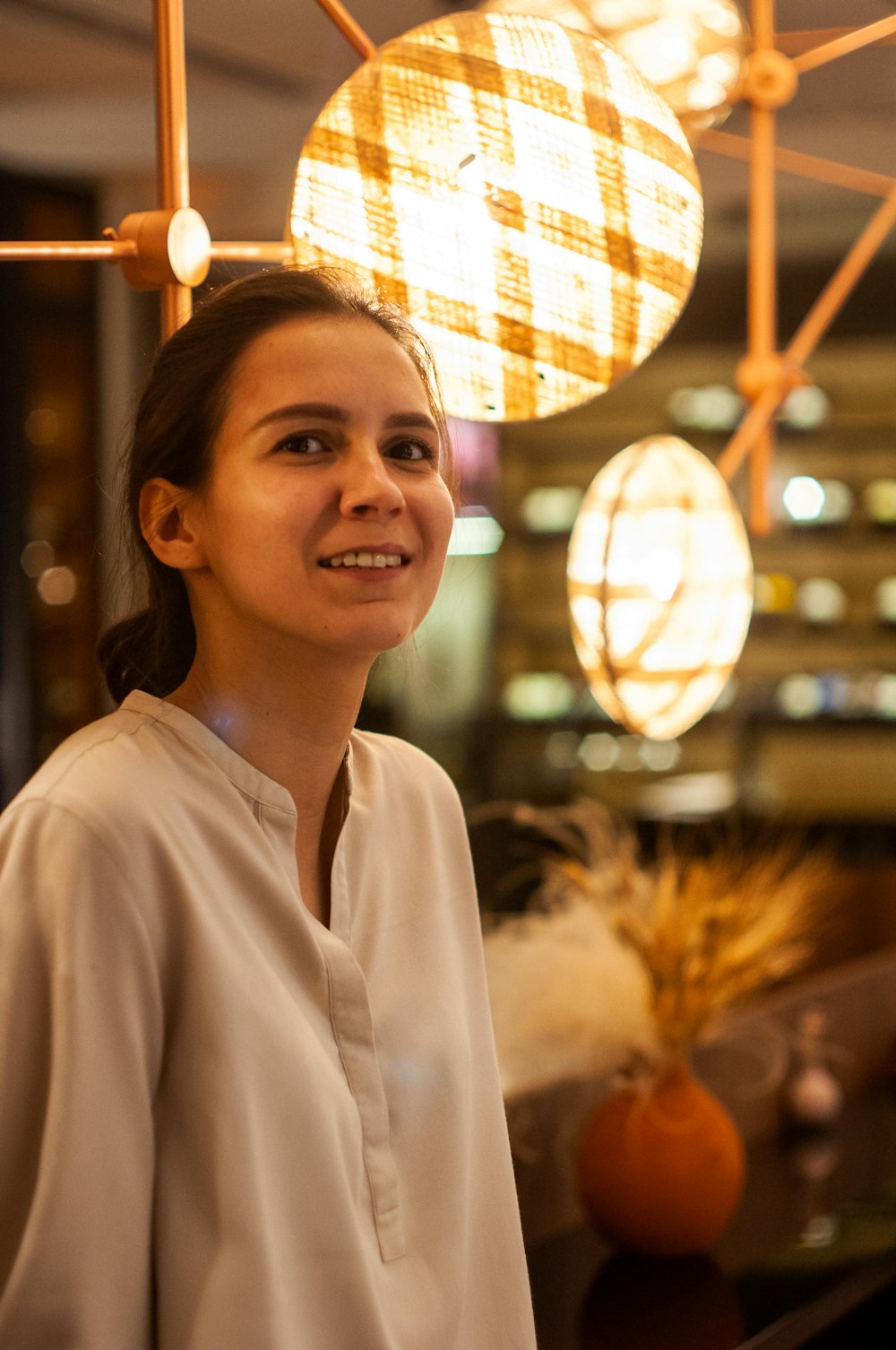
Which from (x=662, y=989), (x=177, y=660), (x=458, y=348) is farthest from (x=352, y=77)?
(x=662, y=989)

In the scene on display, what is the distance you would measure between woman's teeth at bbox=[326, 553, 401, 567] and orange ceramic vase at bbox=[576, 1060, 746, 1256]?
3.49ft

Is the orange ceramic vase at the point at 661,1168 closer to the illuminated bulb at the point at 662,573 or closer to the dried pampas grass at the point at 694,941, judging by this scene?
the dried pampas grass at the point at 694,941

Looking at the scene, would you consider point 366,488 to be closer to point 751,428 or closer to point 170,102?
point 170,102

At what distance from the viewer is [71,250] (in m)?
1.00

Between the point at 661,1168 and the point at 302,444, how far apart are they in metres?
1.12

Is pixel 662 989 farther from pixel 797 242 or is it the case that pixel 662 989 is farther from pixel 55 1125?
pixel 797 242

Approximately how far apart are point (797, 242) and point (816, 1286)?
18.6ft

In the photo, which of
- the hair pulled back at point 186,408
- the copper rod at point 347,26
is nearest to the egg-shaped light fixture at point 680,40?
the copper rod at point 347,26

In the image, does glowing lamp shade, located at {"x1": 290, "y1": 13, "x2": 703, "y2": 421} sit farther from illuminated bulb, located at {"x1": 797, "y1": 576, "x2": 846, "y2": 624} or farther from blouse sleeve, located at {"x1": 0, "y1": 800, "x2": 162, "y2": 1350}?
illuminated bulb, located at {"x1": 797, "y1": 576, "x2": 846, "y2": 624}

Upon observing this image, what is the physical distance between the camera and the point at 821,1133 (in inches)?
91.2

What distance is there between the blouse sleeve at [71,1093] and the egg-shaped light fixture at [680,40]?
4.34 feet

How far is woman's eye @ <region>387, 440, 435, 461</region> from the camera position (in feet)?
3.20

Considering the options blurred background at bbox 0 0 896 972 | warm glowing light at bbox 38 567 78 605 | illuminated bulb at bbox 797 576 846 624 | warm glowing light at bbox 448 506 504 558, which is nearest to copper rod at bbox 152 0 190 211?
blurred background at bbox 0 0 896 972

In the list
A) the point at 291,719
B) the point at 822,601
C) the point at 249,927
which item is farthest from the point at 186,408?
the point at 822,601
